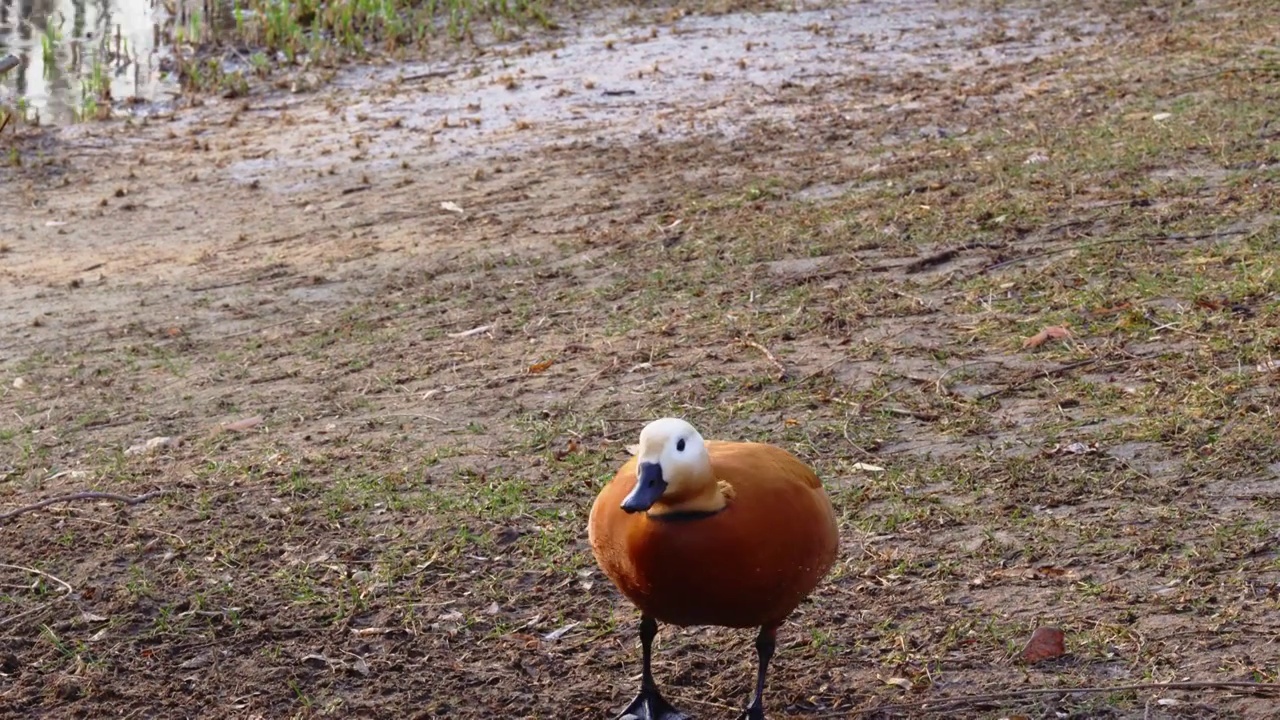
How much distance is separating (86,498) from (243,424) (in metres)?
1.31

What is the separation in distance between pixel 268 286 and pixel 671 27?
5.98 metres

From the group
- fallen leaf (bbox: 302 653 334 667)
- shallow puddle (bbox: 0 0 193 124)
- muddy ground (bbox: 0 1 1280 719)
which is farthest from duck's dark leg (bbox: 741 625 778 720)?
shallow puddle (bbox: 0 0 193 124)

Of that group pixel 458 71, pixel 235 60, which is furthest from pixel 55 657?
pixel 235 60

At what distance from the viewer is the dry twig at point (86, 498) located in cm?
404

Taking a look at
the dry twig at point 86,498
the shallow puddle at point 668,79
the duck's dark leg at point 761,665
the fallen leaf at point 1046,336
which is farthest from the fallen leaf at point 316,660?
the shallow puddle at point 668,79

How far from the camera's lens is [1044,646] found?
3.54m

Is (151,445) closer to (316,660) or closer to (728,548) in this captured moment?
(316,660)

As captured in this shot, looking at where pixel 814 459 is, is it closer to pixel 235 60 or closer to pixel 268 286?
pixel 268 286

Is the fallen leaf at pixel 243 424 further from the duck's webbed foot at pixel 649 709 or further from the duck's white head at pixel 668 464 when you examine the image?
the duck's white head at pixel 668 464

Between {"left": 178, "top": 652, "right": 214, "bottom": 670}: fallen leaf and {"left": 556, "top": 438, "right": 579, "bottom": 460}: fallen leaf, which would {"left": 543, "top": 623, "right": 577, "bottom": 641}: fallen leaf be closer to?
{"left": 178, "top": 652, "right": 214, "bottom": 670}: fallen leaf

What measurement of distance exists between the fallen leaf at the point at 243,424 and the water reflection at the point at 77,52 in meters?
6.25

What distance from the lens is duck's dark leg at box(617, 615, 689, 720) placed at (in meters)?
3.39

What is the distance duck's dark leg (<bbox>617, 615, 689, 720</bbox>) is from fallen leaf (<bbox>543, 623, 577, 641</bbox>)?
439mm

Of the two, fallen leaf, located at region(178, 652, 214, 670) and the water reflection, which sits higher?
the water reflection
